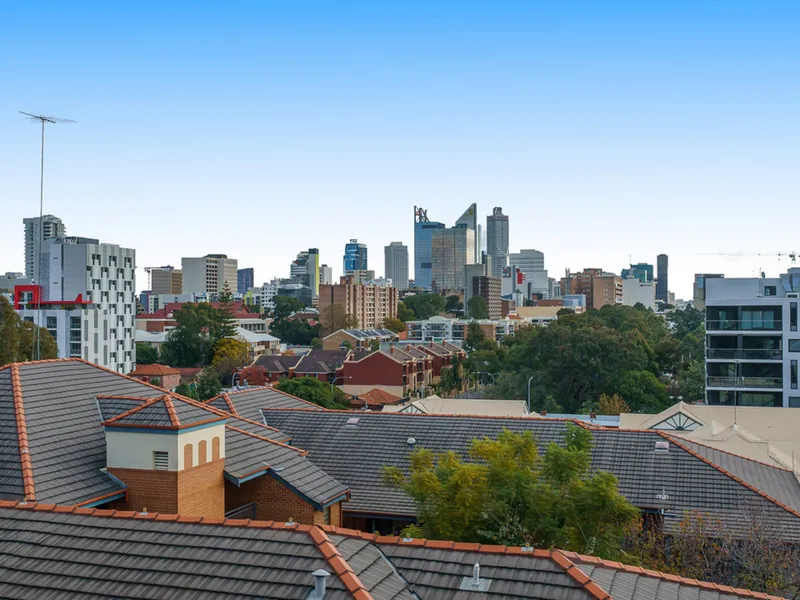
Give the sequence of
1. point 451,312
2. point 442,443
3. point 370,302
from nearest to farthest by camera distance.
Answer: point 442,443
point 370,302
point 451,312

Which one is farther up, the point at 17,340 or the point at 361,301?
the point at 361,301

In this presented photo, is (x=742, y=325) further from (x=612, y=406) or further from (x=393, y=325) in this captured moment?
(x=393, y=325)

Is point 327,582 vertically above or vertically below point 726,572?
above

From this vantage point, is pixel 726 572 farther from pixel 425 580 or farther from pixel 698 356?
pixel 698 356

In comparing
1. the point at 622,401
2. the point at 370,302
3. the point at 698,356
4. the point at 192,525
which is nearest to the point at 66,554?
the point at 192,525

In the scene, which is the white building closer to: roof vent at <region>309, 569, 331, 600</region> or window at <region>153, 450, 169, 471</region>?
window at <region>153, 450, 169, 471</region>

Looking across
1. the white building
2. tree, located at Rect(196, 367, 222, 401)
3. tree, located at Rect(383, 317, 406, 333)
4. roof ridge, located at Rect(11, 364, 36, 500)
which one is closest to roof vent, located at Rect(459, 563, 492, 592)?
roof ridge, located at Rect(11, 364, 36, 500)

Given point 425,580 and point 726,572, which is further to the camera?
point 726,572

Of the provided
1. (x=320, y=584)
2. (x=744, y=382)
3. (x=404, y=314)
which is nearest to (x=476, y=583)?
(x=320, y=584)
